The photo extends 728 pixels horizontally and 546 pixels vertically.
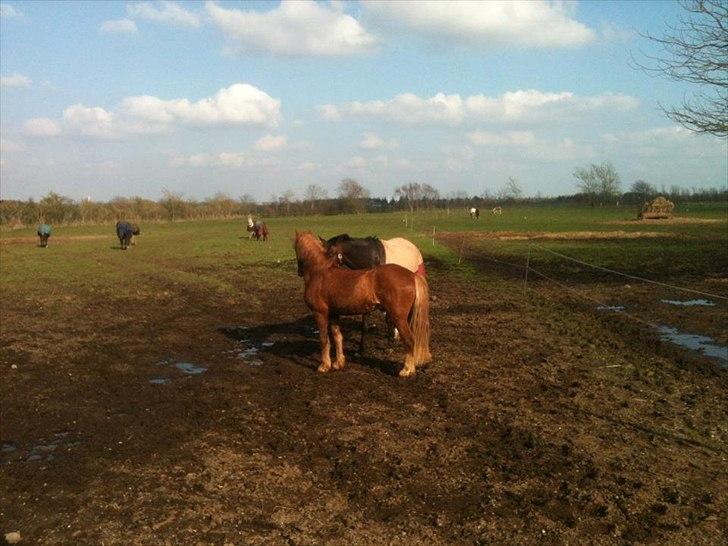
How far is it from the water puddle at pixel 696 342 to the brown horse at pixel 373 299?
447 centimetres

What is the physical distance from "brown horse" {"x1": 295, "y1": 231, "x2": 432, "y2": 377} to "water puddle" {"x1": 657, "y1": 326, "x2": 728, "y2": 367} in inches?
176

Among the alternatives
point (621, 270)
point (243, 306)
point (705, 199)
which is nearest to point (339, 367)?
point (243, 306)

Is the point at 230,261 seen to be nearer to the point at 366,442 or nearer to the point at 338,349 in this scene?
the point at 338,349

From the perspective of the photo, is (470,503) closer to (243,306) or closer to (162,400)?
(162,400)

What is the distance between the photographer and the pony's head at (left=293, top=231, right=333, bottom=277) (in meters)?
7.86

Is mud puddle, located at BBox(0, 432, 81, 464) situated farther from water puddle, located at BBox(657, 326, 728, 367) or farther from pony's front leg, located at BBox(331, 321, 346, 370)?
water puddle, located at BBox(657, 326, 728, 367)

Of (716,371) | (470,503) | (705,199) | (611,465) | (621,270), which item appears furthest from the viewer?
(705,199)

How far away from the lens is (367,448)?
16.8 ft

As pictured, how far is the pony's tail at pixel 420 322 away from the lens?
7238 mm

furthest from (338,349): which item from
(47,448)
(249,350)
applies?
(47,448)

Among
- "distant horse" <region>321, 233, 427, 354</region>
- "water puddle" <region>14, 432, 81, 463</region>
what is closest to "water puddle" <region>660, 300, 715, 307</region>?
"distant horse" <region>321, 233, 427, 354</region>

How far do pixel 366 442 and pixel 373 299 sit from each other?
2.41 meters

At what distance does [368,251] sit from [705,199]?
131451 millimetres

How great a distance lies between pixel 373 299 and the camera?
7.33 metres
